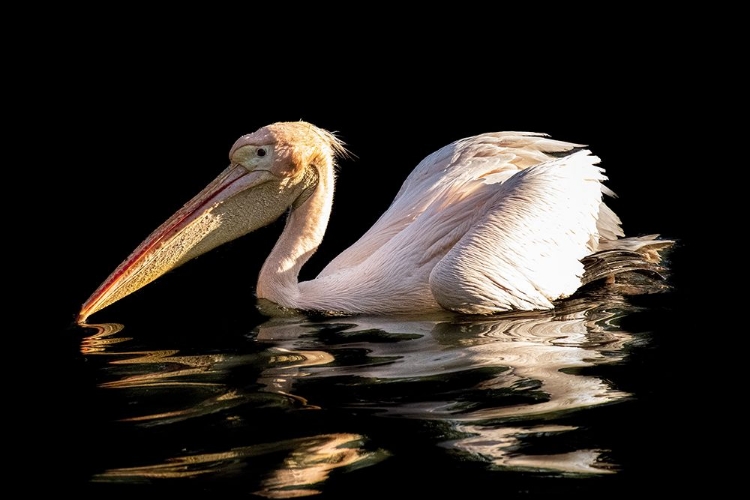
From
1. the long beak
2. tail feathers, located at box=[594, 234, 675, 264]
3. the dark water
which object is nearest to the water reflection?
the dark water

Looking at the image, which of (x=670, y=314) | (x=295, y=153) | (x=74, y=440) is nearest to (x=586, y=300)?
(x=670, y=314)

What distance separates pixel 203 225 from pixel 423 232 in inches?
46.7

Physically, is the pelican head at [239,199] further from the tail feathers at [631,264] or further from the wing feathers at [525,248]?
the tail feathers at [631,264]

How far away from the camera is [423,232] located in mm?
5934

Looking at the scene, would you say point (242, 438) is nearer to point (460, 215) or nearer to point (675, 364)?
point (675, 364)

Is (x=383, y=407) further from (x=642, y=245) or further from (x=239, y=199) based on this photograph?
(x=642, y=245)

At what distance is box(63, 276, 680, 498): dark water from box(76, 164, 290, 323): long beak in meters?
0.39

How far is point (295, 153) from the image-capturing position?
6.16 meters

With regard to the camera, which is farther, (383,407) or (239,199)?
(239,199)

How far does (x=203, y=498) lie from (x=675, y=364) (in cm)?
213

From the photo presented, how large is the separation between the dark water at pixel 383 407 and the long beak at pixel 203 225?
Answer: 0.39 m

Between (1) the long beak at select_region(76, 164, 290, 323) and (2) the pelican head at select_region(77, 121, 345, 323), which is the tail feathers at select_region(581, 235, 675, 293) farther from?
(1) the long beak at select_region(76, 164, 290, 323)

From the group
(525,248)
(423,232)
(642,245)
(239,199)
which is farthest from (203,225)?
(642,245)

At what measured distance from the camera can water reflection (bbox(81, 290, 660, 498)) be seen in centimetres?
356
